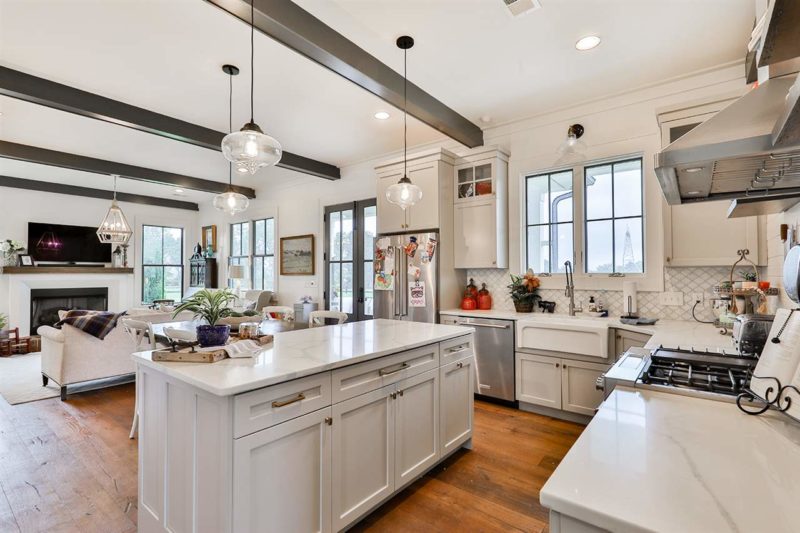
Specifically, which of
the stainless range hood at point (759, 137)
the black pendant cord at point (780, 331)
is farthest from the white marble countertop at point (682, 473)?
the stainless range hood at point (759, 137)

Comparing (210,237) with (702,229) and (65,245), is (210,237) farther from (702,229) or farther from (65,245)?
(702,229)

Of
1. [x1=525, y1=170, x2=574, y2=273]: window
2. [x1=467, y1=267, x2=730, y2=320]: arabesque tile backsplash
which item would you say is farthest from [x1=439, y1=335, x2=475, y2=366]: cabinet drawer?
[x1=525, y1=170, x2=574, y2=273]: window

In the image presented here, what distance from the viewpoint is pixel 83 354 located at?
13.1ft

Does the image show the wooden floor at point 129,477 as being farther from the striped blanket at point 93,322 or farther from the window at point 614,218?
the window at point 614,218

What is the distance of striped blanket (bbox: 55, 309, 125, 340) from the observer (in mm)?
3941

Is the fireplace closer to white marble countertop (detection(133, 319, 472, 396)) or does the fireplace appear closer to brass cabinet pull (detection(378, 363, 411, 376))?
white marble countertop (detection(133, 319, 472, 396))

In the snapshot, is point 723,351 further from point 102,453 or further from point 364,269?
point 364,269

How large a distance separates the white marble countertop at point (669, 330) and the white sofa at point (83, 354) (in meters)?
3.26

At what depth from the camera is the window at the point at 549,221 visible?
3928 mm

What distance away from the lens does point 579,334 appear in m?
3.22

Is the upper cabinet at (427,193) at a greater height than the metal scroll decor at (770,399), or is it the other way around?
the upper cabinet at (427,193)

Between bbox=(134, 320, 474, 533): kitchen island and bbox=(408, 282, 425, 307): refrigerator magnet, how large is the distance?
1.77 meters

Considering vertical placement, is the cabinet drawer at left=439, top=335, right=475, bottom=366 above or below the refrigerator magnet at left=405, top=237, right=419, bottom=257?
below

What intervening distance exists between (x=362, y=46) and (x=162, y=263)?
7543 millimetres
